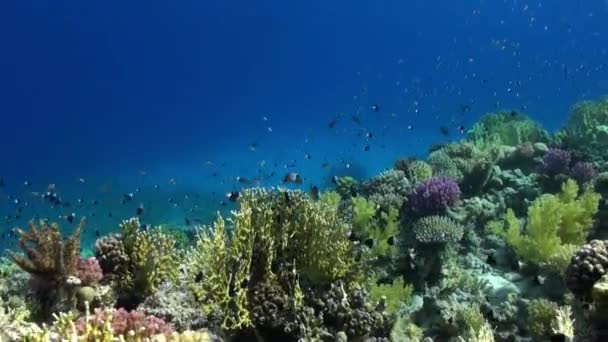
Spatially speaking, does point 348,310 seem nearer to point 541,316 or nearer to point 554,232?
point 541,316

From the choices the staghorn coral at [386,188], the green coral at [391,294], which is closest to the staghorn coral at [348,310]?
the green coral at [391,294]

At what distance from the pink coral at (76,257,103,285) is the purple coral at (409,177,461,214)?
637cm

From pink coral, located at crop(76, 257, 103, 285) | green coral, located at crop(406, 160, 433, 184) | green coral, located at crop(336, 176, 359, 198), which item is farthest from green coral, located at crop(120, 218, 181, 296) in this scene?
green coral, located at crop(406, 160, 433, 184)

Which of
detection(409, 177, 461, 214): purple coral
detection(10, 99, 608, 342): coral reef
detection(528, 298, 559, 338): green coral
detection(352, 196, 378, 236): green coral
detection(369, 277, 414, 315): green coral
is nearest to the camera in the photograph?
detection(10, 99, 608, 342): coral reef

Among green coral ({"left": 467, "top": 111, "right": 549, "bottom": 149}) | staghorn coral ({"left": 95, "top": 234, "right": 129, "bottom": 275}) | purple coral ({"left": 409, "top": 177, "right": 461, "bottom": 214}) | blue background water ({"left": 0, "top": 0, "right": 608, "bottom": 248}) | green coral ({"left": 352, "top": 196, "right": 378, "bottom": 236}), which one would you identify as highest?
blue background water ({"left": 0, "top": 0, "right": 608, "bottom": 248})

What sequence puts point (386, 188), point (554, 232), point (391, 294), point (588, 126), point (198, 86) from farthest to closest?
1. point (198, 86)
2. point (588, 126)
3. point (386, 188)
4. point (554, 232)
5. point (391, 294)

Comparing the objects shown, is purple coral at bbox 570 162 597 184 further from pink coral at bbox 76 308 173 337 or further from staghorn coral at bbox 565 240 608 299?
pink coral at bbox 76 308 173 337

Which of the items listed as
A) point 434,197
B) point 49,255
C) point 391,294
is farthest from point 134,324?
point 434,197

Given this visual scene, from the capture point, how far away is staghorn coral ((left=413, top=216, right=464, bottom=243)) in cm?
893

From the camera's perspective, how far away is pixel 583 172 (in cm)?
1213

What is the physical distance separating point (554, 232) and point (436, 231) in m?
1.88

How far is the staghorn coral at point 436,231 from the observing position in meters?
8.93

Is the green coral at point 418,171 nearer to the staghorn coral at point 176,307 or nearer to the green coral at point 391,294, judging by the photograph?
the green coral at point 391,294

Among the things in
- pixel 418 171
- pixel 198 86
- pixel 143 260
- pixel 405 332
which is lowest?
pixel 405 332
